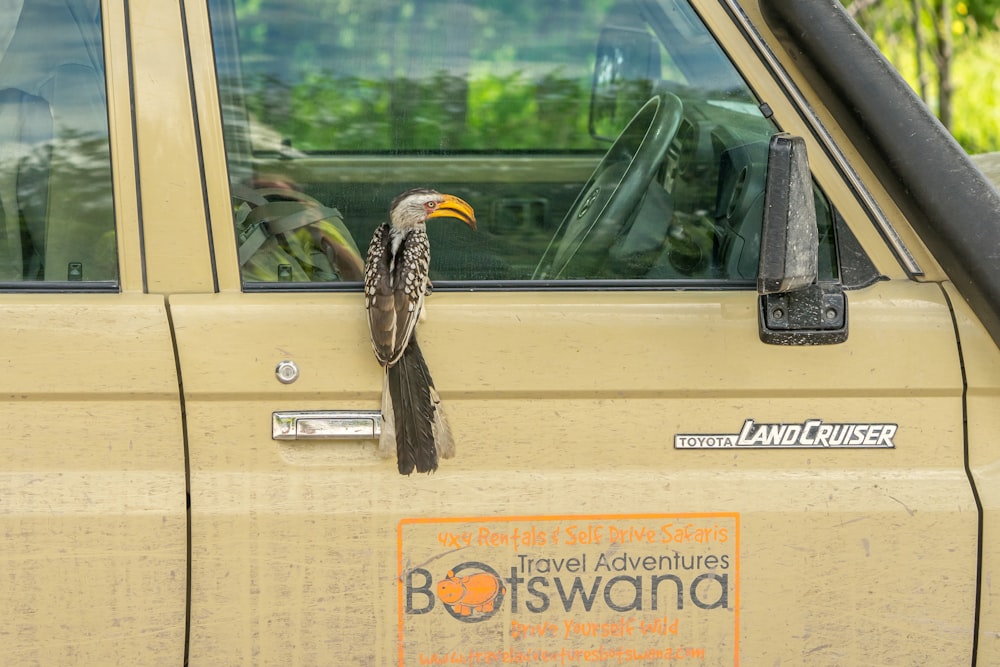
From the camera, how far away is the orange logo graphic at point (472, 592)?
1948 mm

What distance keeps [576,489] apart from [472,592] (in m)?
0.26

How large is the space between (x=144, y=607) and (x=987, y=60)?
908 centimetres

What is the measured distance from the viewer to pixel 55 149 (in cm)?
201

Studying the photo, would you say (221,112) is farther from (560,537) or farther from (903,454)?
(903,454)

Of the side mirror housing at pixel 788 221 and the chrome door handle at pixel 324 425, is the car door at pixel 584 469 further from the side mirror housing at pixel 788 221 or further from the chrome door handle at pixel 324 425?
the side mirror housing at pixel 788 221

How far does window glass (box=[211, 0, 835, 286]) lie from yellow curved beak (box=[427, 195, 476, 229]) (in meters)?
0.05

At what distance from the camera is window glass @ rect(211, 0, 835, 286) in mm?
2059

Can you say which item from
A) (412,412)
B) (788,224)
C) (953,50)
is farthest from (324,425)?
(953,50)

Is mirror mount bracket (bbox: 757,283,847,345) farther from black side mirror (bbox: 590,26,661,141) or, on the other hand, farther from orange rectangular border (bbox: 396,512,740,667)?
black side mirror (bbox: 590,26,661,141)

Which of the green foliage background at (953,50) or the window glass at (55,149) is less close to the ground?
the green foliage background at (953,50)

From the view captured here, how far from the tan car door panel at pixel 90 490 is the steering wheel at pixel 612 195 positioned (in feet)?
2.43

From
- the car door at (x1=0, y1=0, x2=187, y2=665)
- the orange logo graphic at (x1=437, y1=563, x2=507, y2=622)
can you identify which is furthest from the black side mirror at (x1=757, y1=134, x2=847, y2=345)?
the car door at (x1=0, y1=0, x2=187, y2=665)

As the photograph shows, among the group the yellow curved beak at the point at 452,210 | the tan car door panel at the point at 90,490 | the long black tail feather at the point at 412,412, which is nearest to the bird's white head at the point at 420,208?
the yellow curved beak at the point at 452,210

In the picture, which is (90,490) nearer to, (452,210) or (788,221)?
(452,210)
